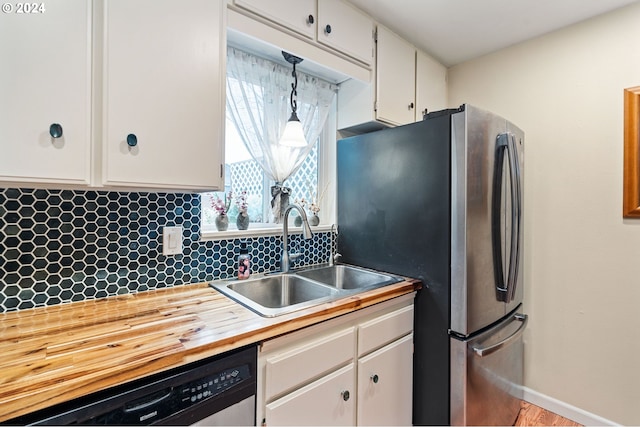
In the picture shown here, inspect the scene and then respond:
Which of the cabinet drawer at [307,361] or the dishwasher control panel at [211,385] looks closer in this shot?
the dishwasher control panel at [211,385]

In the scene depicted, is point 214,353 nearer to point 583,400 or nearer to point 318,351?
point 318,351

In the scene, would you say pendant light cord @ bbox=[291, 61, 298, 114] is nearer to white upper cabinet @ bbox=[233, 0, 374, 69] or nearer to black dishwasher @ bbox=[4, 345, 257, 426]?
white upper cabinet @ bbox=[233, 0, 374, 69]

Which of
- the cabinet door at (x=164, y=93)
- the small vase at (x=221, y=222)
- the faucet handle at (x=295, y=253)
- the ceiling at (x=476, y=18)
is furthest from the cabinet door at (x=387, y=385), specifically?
the ceiling at (x=476, y=18)

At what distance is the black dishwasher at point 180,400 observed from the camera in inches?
26.5

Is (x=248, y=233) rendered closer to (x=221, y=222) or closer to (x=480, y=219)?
(x=221, y=222)

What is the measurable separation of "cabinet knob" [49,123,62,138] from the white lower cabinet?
0.90 metres

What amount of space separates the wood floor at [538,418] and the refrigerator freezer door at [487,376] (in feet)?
0.40

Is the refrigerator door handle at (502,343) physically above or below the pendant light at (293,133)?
below

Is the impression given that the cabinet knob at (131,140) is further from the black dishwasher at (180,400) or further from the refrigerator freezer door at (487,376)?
the refrigerator freezer door at (487,376)

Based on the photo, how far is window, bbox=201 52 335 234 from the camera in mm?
1670

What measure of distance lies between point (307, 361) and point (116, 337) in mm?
630

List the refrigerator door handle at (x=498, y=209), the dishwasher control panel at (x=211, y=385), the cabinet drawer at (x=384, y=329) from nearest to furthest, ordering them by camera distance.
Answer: the dishwasher control panel at (x=211, y=385), the cabinet drawer at (x=384, y=329), the refrigerator door handle at (x=498, y=209)

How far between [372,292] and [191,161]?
95 cm

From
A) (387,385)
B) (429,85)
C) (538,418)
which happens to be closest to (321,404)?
(387,385)
